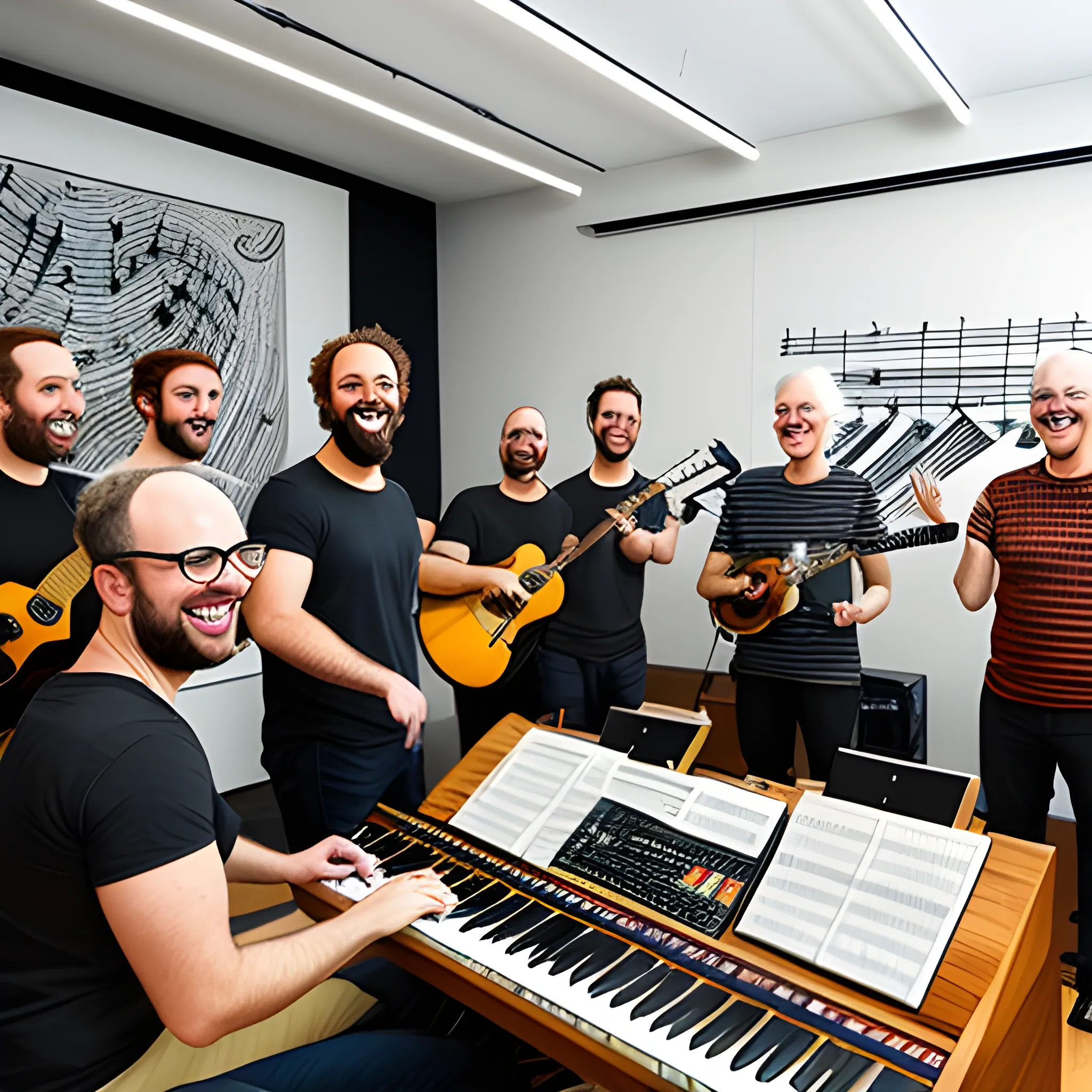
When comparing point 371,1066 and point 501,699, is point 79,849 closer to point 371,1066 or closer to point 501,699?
point 371,1066

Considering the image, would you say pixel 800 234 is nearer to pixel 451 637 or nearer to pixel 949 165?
pixel 949 165

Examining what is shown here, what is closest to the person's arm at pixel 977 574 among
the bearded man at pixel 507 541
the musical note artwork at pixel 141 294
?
the bearded man at pixel 507 541

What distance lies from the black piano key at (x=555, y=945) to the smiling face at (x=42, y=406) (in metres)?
2.12

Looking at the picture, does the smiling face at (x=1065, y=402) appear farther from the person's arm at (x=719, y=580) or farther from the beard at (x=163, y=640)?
the beard at (x=163, y=640)

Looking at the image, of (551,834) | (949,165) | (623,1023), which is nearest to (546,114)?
(949,165)

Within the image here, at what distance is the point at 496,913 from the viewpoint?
1.68 m

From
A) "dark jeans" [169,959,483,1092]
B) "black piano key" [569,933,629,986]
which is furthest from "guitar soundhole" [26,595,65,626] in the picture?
"black piano key" [569,933,629,986]

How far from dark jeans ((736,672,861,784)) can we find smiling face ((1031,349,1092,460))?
955 millimetres

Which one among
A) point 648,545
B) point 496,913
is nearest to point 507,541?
point 648,545

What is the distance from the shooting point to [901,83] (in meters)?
3.56

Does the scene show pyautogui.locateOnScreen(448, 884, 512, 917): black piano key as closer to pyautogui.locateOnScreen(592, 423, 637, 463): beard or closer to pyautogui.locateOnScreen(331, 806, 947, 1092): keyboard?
pyautogui.locateOnScreen(331, 806, 947, 1092): keyboard

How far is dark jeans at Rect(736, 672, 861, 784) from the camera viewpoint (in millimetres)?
2910

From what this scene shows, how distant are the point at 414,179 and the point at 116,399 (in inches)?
82.3

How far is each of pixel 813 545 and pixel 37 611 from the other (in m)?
2.39
